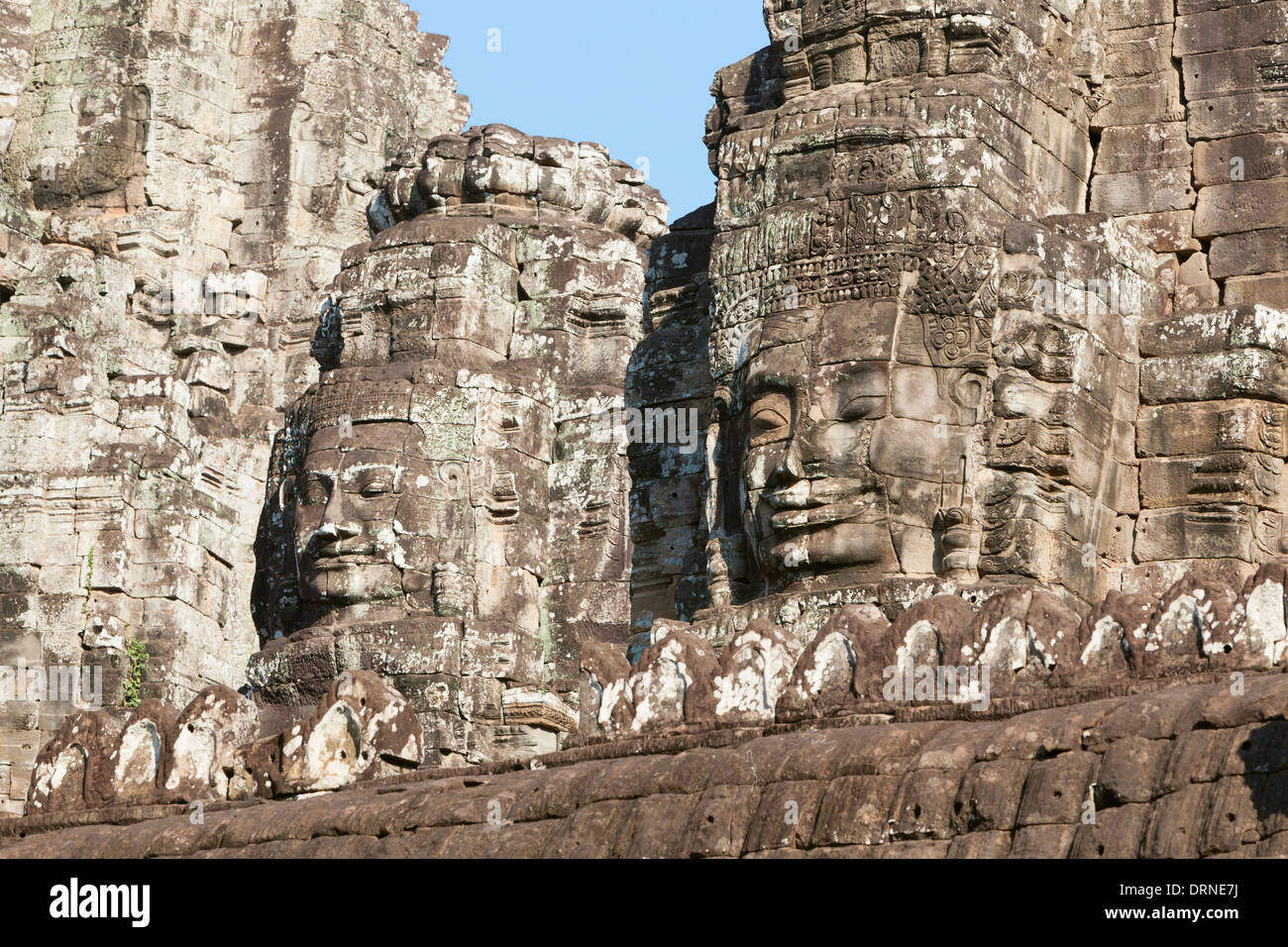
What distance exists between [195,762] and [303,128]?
20.1m

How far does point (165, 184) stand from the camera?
43.2 meters

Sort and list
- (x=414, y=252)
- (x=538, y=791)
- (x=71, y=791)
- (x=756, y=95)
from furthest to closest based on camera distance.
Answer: (x=414, y=252) → (x=756, y=95) → (x=71, y=791) → (x=538, y=791)

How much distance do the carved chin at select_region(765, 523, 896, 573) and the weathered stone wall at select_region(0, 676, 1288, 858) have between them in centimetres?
260

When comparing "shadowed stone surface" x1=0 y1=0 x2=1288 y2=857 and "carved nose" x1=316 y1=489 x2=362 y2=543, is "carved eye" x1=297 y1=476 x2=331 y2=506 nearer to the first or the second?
"shadowed stone surface" x1=0 y1=0 x2=1288 y2=857

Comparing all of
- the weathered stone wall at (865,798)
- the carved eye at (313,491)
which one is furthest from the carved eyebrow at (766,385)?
the carved eye at (313,491)

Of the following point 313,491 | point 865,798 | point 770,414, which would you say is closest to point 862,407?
point 770,414

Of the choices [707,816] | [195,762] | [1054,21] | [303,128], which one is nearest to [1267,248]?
[1054,21]

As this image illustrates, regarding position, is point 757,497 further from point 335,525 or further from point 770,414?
point 335,525

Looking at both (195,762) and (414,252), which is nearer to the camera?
(195,762)

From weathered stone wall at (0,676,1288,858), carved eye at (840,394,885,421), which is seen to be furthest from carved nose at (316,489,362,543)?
carved eye at (840,394,885,421)

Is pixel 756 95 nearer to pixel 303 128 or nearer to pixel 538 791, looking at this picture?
pixel 538 791

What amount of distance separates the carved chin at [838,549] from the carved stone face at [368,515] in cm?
766

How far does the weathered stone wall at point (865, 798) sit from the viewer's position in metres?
17.8

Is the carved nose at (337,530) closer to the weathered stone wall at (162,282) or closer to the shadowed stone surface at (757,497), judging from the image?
the shadowed stone surface at (757,497)
